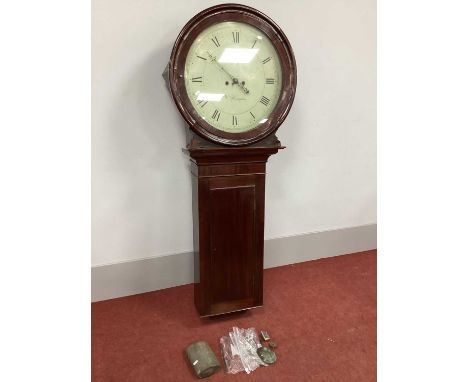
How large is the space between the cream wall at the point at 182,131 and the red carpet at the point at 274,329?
316 millimetres

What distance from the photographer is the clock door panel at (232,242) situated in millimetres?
1676

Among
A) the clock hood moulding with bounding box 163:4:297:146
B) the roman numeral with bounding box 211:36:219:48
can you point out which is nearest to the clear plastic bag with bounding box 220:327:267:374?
the clock hood moulding with bounding box 163:4:297:146

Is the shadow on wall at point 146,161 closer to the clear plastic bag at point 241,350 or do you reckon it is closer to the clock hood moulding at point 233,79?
the clock hood moulding at point 233,79

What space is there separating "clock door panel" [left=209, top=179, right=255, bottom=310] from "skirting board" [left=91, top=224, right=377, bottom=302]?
1.52 ft

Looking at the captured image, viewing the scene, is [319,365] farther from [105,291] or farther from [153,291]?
[105,291]

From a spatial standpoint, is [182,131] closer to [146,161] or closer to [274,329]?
[146,161]

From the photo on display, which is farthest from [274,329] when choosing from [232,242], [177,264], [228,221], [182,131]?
[182,131]

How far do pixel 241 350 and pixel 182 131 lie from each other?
117cm

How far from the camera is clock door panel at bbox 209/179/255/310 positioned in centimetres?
168

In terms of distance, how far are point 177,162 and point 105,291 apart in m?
0.83

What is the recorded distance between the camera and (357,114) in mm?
2451

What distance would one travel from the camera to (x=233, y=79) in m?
1.61

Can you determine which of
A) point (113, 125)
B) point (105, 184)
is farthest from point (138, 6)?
point (105, 184)

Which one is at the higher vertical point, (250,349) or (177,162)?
(177,162)
